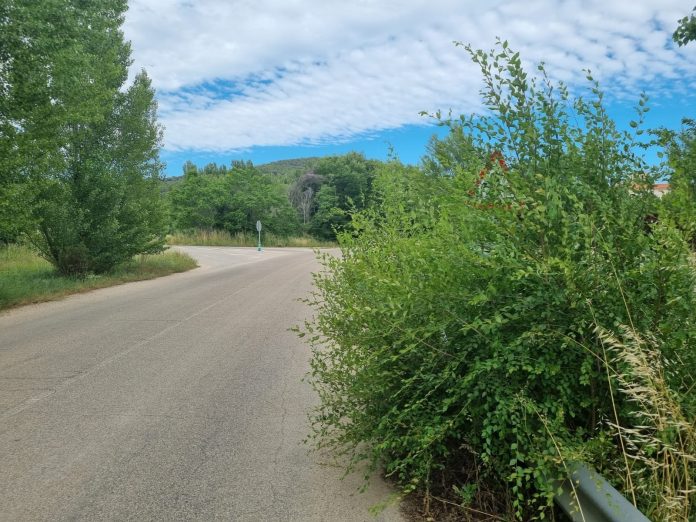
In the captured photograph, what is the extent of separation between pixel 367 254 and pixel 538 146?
57.8 inches

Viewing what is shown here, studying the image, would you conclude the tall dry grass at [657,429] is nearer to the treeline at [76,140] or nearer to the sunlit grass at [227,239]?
the treeline at [76,140]

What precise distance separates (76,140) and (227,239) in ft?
122

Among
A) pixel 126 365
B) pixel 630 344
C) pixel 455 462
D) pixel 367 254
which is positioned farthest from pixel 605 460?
pixel 126 365

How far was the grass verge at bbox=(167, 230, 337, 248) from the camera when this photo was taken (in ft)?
170

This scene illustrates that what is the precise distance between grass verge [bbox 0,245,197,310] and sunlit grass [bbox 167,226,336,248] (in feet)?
86.7

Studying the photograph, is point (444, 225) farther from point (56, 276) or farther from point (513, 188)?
point (56, 276)

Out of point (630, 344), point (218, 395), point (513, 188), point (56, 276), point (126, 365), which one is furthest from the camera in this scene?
point (56, 276)

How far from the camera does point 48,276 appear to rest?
54.7ft

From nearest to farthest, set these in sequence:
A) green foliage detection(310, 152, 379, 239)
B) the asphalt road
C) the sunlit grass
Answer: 1. the asphalt road
2. the sunlit grass
3. green foliage detection(310, 152, 379, 239)

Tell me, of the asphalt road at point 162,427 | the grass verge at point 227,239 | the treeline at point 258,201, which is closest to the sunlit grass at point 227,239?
the grass verge at point 227,239

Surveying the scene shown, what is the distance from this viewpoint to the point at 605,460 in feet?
8.11

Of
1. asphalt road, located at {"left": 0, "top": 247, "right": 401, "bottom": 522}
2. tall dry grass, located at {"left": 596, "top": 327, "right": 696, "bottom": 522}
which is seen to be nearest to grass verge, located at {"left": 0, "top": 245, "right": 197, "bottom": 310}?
asphalt road, located at {"left": 0, "top": 247, "right": 401, "bottom": 522}

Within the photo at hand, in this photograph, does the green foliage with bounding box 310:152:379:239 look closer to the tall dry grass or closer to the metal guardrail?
the tall dry grass

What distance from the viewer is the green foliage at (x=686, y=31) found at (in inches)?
499
